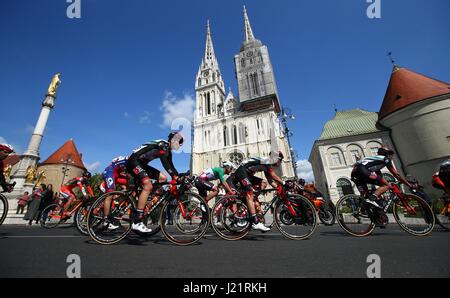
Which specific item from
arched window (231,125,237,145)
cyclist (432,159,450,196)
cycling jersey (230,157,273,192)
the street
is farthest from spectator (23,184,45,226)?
arched window (231,125,237,145)

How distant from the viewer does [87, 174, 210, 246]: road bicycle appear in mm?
3713

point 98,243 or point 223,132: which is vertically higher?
point 223,132

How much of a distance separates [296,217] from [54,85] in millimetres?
32289

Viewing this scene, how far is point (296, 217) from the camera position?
4.35 m

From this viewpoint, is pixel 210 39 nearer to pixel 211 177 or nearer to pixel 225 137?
pixel 225 137

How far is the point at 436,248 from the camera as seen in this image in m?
2.98

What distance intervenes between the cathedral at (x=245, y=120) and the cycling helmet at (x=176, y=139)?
116 ft

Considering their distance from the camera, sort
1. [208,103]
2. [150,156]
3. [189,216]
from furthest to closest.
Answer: [208,103] < [189,216] < [150,156]

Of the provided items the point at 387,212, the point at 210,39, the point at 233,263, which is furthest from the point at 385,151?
the point at 210,39

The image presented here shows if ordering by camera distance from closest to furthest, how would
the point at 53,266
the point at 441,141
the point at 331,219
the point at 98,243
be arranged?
1. the point at 53,266
2. the point at 98,243
3. the point at 331,219
4. the point at 441,141
